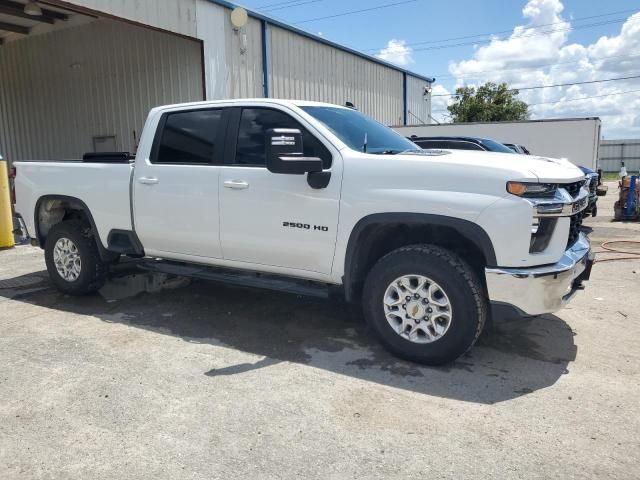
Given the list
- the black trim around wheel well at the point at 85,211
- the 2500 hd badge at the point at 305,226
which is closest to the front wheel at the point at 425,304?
the 2500 hd badge at the point at 305,226

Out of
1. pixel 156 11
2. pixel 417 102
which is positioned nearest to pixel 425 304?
pixel 156 11

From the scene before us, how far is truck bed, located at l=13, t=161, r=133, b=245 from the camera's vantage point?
5441mm

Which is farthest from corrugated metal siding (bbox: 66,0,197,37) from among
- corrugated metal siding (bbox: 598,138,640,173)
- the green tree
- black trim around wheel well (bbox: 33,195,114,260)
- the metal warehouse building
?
corrugated metal siding (bbox: 598,138,640,173)

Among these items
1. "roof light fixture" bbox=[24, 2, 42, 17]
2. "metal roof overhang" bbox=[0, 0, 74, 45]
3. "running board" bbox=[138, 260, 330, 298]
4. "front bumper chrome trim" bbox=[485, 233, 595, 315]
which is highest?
"metal roof overhang" bbox=[0, 0, 74, 45]

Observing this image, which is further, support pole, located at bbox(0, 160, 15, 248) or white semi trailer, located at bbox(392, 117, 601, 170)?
white semi trailer, located at bbox(392, 117, 601, 170)

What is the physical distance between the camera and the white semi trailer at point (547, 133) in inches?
704

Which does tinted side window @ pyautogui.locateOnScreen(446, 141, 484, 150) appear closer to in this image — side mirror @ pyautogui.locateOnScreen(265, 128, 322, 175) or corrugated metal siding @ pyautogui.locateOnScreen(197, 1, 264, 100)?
corrugated metal siding @ pyautogui.locateOnScreen(197, 1, 264, 100)

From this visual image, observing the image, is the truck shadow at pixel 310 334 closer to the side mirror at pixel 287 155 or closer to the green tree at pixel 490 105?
Result: the side mirror at pixel 287 155

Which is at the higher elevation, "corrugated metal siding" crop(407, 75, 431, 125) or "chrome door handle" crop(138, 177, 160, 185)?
"corrugated metal siding" crop(407, 75, 431, 125)

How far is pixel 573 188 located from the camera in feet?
13.1

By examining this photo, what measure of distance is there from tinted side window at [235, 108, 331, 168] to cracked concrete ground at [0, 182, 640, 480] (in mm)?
1564

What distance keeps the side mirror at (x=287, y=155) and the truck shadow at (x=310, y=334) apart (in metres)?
1.48

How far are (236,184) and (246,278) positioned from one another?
855mm

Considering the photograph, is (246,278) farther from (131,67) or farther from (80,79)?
(80,79)
